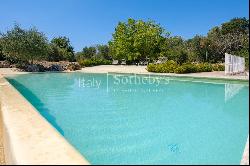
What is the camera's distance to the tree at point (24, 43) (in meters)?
34.6

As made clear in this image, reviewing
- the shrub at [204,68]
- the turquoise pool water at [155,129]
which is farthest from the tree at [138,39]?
the turquoise pool water at [155,129]

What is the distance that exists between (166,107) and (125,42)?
3709 cm

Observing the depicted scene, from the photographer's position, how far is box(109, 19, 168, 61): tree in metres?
A: 46.1

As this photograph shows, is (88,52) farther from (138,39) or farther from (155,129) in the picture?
(155,129)

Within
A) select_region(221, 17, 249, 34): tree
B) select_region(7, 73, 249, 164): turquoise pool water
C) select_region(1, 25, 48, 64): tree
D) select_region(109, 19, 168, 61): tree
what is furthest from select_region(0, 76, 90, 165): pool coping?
select_region(221, 17, 249, 34): tree

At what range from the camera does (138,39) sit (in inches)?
1809

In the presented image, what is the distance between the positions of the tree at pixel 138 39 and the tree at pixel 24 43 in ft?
45.9

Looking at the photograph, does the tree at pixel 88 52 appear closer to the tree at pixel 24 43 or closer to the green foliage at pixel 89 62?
the green foliage at pixel 89 62

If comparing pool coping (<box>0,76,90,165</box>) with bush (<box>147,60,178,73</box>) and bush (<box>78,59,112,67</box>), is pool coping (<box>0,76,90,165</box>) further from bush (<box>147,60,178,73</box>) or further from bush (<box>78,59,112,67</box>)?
bush (<box>78,59,112,67</box>)

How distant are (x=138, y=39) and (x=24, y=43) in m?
17.0

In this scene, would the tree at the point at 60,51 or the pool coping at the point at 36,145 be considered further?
the tree at the point at 60,51

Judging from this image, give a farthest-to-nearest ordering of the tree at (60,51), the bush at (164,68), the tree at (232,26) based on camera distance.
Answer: the tree at (232,26) → the tree at (60,51) → the bush at (164,68)

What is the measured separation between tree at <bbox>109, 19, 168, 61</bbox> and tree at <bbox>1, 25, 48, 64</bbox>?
1399 centimetres

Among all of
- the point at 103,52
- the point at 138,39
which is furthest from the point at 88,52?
the point at 138,39
